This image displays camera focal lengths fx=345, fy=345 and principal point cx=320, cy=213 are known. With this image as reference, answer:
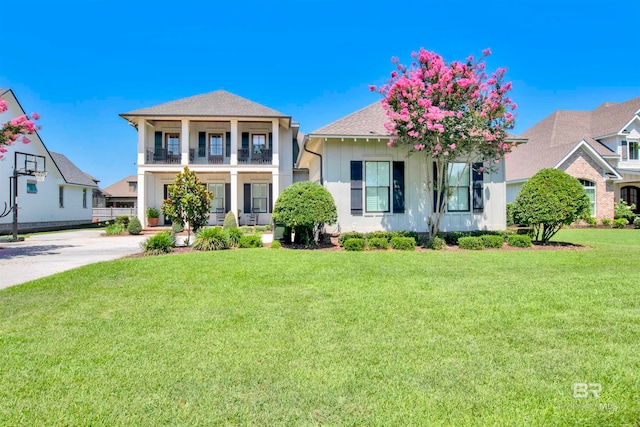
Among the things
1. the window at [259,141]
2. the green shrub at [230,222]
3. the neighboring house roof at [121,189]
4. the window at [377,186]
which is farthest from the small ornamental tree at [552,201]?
the neighboring house roof at [121,189]

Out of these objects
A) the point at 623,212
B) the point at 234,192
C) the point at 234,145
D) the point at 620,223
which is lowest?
the point at 620,223

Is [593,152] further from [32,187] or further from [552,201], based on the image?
[32,187]

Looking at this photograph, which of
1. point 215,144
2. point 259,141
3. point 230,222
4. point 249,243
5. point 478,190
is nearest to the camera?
point 249,243

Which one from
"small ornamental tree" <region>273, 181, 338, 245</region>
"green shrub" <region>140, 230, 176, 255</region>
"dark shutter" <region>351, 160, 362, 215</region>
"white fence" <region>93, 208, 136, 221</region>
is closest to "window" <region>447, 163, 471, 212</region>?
"dark shutter" <region>351, 160, 362, 215</region>

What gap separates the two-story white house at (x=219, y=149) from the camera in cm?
→ 1956

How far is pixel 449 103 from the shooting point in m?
10.6

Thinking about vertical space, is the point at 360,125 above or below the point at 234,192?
above

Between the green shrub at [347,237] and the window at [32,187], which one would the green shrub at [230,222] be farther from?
the window at [32,187]

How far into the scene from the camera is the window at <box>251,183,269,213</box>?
22.4 metres

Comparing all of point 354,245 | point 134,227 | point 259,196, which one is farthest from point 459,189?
point 134,227

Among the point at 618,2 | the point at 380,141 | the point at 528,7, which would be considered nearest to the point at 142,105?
the point at 380,141

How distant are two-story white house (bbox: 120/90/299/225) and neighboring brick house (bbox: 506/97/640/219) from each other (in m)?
15.5

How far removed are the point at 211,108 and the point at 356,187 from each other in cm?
1199

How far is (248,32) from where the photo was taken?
14.6 metres
